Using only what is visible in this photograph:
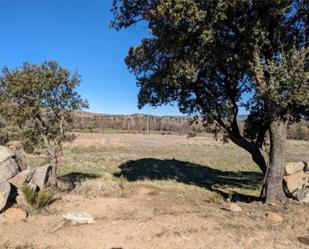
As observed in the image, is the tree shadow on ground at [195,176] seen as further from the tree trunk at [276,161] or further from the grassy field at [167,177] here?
the tree trunk at [276,161]

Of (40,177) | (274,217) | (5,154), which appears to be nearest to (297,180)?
(274,217)

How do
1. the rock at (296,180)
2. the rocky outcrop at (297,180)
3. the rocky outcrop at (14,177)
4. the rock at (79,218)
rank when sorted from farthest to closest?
the rock at (296,180) < the rocky outcrop at (297,180) < the rocky outcrop at (14,177) < the rock at (79,218)

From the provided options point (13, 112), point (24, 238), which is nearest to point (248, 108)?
point (13, 112)

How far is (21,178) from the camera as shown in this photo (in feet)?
39.8

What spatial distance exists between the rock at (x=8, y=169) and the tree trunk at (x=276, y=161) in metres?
8.93

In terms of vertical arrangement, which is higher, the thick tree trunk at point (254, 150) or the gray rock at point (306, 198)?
the thick tree trunk at point (254, 150)

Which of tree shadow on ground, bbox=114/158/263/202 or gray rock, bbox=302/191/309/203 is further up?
gray rock, bbox=302/191/309/203

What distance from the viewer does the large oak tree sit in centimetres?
1136

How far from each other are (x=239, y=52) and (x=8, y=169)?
906 centimetres

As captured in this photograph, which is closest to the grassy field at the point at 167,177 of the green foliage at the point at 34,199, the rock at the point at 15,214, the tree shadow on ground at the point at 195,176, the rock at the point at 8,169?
the tree shadow on ground at the point at 195,176

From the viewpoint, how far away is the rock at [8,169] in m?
11.6

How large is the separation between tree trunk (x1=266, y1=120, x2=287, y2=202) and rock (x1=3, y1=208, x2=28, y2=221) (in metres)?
8.13

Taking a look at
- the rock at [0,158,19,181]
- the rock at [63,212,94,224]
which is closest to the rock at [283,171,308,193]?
the rock at [63,212,94,224]

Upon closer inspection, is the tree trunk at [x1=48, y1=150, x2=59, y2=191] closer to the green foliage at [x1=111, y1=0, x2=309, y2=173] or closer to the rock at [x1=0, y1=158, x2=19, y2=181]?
the rock at [x1=0, y1=158, x2=19, y2=181]
